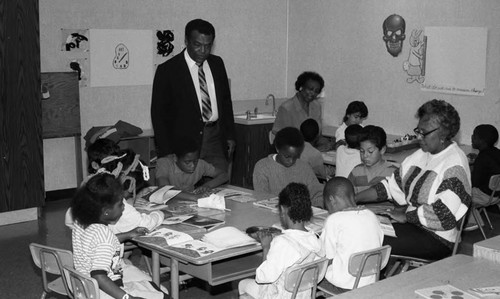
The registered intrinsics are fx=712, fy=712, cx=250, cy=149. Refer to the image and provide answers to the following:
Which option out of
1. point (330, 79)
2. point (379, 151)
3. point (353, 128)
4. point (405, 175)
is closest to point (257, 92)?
point (330, 79)

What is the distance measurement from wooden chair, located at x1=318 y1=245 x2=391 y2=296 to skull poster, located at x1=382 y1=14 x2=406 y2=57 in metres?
4.96

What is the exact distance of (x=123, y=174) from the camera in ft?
14.8

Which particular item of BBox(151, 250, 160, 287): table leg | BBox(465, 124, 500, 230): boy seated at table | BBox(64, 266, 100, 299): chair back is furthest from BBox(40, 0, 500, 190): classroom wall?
BBox(64, 266, 100, 299): chair back

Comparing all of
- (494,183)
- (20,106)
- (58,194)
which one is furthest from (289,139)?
(58,194)

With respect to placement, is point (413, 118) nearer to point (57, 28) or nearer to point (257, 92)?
point (257, 92)

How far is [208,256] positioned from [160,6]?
5553 millimetres

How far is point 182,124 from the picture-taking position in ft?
19.4

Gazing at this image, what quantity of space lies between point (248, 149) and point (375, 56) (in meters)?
1.95

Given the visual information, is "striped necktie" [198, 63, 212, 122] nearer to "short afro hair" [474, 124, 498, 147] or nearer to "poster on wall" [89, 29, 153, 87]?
"poster on wall" [89, 29, 153, 87]

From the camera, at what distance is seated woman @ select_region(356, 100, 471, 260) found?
4254 millimetres

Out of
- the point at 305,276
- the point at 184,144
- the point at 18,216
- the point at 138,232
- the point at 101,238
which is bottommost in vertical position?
the point at 18,216

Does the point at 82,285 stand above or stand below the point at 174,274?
above

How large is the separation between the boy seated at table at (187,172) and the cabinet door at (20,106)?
77.0 inches

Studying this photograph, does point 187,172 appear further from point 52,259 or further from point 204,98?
point 52,259
